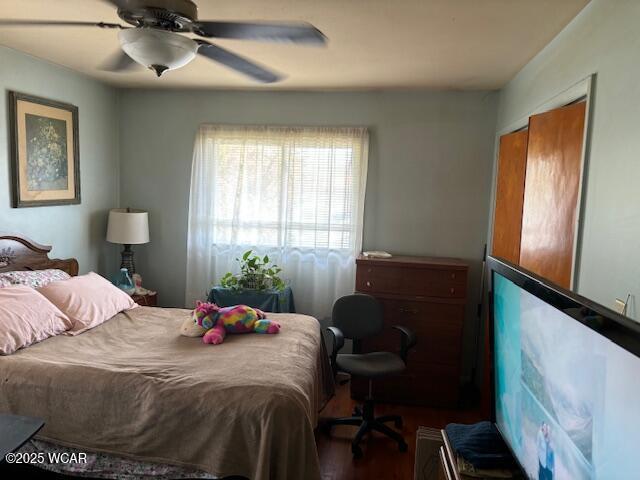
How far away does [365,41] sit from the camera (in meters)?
2.66

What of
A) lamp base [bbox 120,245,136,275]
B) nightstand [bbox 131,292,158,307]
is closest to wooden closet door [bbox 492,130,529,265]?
nightstand [bbox 131,292,158,307]

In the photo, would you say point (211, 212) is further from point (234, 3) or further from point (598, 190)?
point (598, 190)

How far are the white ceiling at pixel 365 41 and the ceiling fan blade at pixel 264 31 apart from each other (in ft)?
0.80

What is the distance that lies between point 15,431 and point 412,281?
8.98 feet

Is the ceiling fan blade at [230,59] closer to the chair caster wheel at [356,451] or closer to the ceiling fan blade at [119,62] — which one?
the ceiling fan blade at [119,62]

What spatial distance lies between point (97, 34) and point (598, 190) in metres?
2.79

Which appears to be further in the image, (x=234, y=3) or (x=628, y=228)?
(x=234, y=3)

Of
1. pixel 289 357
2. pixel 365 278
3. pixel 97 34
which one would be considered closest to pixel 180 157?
pixel 97 34

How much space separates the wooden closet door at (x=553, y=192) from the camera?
204 centimetres

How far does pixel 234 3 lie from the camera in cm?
219

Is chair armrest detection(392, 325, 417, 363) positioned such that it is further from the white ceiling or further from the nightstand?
the nightstand

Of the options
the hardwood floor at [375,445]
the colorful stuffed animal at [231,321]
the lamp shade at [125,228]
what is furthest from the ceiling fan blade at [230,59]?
the hardwood floor at [375,445]

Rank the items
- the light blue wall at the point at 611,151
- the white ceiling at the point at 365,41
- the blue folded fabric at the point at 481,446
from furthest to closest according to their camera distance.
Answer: the white ceiling at the point at 365,41
the light blue wall at the point at 611,151
the blue folded fabric at the point at 481,446

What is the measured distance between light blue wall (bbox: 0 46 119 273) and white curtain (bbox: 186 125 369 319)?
0.82m
